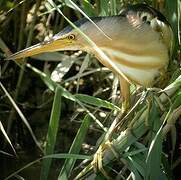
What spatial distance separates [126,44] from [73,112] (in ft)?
2.20

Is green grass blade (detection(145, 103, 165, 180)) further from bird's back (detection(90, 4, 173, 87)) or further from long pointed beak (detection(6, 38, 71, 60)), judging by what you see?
long pointed beak (detection(6, 38, 71, 60))

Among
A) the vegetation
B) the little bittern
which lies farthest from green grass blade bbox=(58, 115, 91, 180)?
the little bittern

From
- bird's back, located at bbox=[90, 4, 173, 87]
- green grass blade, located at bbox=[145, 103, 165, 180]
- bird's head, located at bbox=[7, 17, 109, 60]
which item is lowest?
green grass blade, located at bbox=[145, 103, 165, 180]

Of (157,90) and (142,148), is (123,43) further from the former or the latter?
(142,148)

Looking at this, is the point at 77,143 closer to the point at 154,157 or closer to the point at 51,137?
the point at 51,137

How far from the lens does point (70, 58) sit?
171 cm

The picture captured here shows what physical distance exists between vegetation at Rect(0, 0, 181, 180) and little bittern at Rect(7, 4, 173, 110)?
4 cm

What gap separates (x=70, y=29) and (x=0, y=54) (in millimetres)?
504

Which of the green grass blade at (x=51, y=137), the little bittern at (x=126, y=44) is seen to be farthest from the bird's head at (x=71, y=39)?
the green grass blade at (x=51, y=137)

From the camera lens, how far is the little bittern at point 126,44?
1.16 meters

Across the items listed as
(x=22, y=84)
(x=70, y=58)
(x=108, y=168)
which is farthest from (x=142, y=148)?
(x=22, y=84)

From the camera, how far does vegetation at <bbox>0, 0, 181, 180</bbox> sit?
120cm

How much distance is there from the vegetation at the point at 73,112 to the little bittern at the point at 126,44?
4 centimetres

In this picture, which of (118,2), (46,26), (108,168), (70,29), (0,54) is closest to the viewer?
(70,29)
